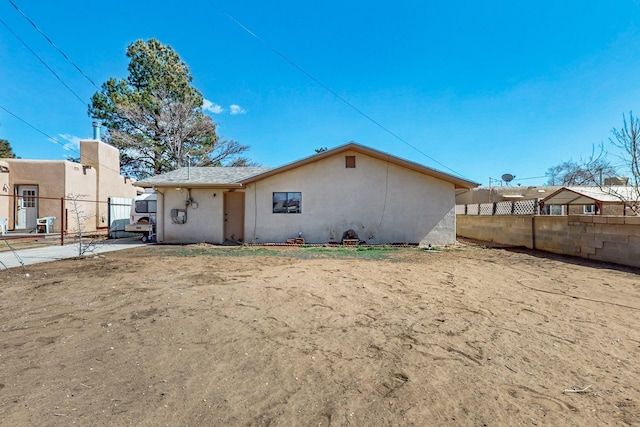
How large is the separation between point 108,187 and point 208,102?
13095mm

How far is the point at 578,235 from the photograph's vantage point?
28.7ft

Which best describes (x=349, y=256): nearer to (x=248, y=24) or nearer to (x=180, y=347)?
(x=180, y=347)

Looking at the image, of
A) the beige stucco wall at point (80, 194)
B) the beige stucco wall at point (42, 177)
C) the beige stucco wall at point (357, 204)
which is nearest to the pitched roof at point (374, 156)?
the beige stucco wall at point (357, 204)

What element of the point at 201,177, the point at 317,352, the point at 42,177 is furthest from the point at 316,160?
the point at 42,177

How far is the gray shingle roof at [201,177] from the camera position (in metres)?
12.1

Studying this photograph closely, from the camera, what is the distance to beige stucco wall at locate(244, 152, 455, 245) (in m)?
12.6

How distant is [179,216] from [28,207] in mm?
9677

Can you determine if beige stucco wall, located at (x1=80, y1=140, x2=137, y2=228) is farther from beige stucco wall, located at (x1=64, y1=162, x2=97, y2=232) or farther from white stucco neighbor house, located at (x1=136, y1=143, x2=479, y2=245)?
white stucco neighbor house, located at (x1=136, y1=143, x2=479, y2=245)

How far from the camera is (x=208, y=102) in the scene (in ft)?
90.8

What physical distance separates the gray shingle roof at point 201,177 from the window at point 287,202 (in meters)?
1.68

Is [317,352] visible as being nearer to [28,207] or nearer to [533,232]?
[533,232]

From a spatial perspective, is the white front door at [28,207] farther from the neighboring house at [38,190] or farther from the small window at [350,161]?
the small window at [350,161]

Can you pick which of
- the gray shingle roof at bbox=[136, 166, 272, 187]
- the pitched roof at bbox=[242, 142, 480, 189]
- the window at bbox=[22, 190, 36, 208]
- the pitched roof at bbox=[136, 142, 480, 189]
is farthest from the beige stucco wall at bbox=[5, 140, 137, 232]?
the pitched roof at bbox=[242, 142, 480, 189]

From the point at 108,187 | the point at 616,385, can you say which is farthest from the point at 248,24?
the point at 108,187
